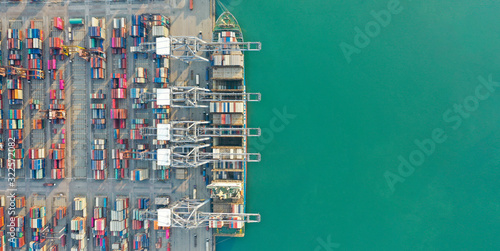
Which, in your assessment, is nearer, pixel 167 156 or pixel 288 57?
pixel 167 156

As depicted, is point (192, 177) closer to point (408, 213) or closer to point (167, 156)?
point (167, 156)

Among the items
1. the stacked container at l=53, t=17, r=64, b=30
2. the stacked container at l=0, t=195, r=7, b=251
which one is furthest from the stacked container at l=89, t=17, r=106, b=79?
the stacked container at l=0, t=195, r=7, b=251

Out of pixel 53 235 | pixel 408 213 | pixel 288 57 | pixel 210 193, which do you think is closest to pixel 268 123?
pixel 288 57

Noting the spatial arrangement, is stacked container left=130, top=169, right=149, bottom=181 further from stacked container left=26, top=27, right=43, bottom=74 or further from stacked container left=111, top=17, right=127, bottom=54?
stacked container left=26, top=27, right=43, bottom=74

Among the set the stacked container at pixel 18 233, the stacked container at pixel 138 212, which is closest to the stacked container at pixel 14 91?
the stacked container at pixel 18 233

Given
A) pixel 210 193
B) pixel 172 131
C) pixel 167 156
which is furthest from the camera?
pixel 210 193

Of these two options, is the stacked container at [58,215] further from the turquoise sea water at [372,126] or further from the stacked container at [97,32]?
the turquoise sea water at [372,126]

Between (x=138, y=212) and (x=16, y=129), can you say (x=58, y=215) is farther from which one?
(x=16, y=129)
